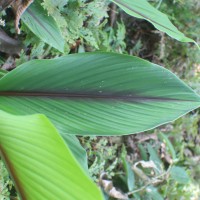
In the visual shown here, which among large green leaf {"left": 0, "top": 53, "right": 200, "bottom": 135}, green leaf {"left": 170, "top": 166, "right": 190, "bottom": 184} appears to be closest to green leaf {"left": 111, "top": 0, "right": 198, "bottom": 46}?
large green leaf {"left": 0, "top": 53, "right": 200, "bottom": 135}

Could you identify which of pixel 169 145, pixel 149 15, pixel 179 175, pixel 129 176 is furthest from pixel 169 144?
pixel 149 15

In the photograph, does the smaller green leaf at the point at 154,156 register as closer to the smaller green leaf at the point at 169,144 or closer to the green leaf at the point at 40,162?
the smaller green leaf at the point at 169,144

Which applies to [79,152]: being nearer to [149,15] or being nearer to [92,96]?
[92,96]

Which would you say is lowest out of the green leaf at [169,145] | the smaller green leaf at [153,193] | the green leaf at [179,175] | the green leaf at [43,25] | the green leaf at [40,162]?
the smaller green leaf at [153,193]

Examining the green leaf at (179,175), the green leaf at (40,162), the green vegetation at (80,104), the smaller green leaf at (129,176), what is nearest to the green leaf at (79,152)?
the green vegetation at (80,104)

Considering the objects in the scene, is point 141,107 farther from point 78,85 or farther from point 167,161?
point 167,161

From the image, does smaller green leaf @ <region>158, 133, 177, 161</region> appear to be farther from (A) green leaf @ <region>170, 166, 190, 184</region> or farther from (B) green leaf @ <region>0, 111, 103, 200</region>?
(B) green leaf @ <region>0, 111, 103, 200</region>

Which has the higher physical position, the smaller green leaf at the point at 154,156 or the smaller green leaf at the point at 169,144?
the smaller green leaf at the point at 169,144
